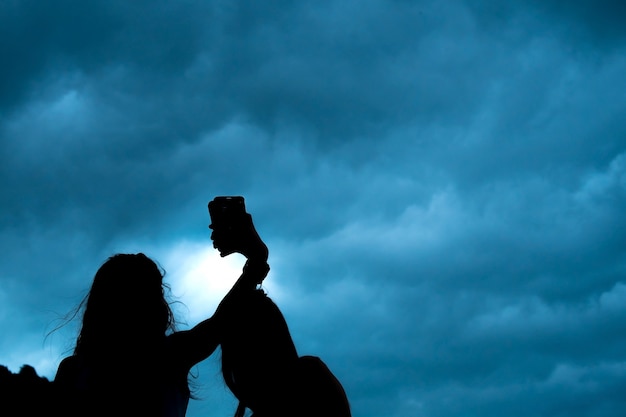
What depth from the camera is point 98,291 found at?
390cm

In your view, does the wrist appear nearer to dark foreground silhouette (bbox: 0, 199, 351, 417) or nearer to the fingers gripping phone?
dark foreground silhouette (bbox: 0, 199, 351, 417)

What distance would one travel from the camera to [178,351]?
3771mm

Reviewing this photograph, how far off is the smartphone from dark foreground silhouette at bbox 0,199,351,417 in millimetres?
11

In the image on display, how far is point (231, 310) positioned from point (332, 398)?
96 cm

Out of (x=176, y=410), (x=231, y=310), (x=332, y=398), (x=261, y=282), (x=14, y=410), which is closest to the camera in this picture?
(x=14, y=410)

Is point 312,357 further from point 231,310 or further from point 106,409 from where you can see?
point 106,409

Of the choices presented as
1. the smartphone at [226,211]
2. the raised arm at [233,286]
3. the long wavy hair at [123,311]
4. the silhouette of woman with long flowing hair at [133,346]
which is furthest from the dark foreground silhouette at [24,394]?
the smartphone at [226,211]

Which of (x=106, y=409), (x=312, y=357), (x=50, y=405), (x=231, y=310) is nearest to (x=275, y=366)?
(x=312, y=357)

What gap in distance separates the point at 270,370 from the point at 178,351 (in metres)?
0.75

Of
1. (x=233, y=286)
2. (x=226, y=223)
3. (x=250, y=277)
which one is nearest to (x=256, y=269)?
(x=250, y=277)

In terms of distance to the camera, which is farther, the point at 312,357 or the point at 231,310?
the point at 231,310

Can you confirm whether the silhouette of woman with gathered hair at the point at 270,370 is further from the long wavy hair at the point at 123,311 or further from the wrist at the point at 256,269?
the long wavy hair at the point at 123,311

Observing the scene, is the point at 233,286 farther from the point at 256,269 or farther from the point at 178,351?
the point at 178,351

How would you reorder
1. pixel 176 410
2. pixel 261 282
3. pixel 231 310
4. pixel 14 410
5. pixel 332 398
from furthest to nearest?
pixel 261 282, pixel 231 310, pixel 176 410, pixel 332 398, pixel 14 410
